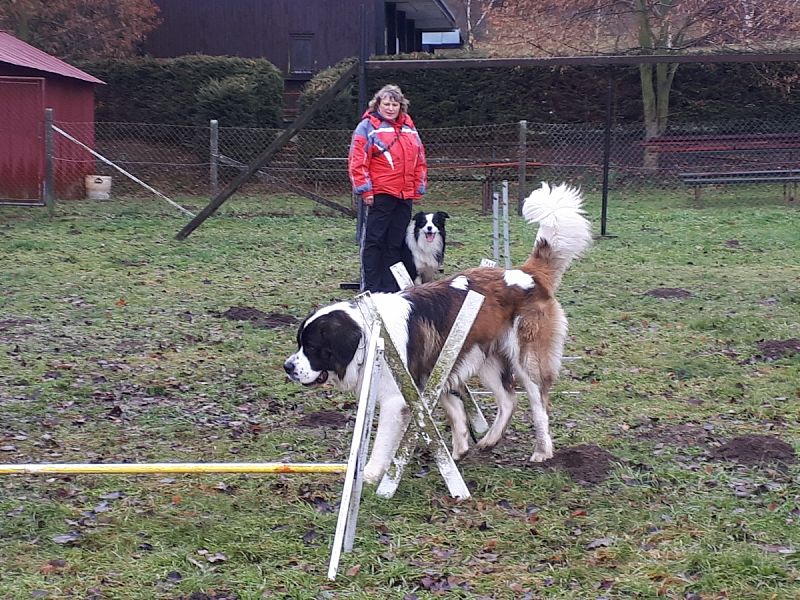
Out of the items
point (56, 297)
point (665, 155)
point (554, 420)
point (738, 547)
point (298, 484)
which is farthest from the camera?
point (665, 155)

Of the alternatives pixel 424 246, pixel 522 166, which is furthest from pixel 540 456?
pixel 522 166

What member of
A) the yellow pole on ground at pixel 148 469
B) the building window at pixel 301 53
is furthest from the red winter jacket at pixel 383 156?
the building window at pixel 301 53

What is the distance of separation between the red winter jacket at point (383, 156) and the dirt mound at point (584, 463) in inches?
151

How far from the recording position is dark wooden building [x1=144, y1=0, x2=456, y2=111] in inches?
1026

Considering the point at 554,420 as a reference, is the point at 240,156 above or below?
above

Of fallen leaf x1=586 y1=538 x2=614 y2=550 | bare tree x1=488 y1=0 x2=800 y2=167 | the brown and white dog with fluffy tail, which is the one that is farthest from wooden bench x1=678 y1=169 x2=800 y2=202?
fallen leaf x1=586 y1=538 x2=614 y2=550

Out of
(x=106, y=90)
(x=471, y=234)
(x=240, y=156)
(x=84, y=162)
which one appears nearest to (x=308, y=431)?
(x=471, y=234)

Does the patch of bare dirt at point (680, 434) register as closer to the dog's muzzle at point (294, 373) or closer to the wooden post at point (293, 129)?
the dog's muzzle at point (294, 373)

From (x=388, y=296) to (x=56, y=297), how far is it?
554 cm

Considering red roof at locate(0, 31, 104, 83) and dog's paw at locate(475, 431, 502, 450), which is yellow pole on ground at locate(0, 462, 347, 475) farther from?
red roof at locate(0, 31, 104, 83)

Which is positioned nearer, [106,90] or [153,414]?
[153,414]

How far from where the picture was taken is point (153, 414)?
5.84m

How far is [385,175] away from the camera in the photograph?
27.3 ft

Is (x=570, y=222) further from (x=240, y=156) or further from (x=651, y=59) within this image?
(x=240, y=156)
